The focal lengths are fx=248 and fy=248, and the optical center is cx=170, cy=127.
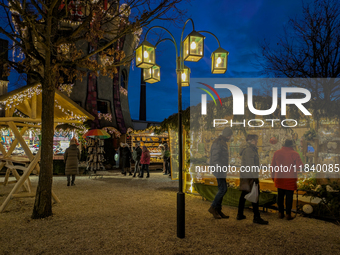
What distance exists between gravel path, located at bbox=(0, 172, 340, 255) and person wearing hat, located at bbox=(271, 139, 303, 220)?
0.37 m

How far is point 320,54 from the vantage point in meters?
10.4

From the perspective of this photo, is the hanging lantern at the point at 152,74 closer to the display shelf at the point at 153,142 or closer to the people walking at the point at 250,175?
the people walking at the point at 250,175

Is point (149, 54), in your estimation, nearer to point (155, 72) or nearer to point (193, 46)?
point (155, 72)

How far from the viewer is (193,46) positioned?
439 cm

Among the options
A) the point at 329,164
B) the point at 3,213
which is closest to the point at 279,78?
the point at 329,164

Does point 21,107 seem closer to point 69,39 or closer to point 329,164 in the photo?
point 69,39

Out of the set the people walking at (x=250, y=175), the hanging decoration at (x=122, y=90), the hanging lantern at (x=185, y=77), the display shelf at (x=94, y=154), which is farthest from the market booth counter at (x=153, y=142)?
the people walking at (x=250, y=175)

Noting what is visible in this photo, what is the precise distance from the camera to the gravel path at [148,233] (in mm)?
3803

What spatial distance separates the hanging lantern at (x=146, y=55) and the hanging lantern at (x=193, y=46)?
69 centimetres

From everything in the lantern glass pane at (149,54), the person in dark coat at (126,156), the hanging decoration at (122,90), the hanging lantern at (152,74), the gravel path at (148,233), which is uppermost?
the hanging decoration at (122,90)

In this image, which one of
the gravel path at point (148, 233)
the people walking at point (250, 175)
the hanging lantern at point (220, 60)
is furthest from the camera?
the people walking at point (250, 175)

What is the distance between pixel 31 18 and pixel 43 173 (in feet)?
10.8

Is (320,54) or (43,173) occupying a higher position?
(320,54)

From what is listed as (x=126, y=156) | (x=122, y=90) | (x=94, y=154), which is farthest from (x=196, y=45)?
(x=122, y=90)
